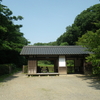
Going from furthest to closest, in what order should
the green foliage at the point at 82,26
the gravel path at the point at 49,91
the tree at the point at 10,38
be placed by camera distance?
the green foliage at the point at 82,26, the tree at the point at 10,38, the gravel path at the point at 49,91

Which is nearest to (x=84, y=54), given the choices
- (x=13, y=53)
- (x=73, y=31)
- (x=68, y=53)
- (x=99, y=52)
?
(x=68, y=53)

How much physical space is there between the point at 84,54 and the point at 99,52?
19.2 ft

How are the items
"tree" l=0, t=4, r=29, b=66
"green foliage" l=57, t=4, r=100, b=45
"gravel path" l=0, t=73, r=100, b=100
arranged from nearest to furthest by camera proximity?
"gravel path" l=0, t=73, r=100, b=100, "tree" l=0, t=4, r=29, b=66, "green foliage" l=57, t=4, r=100, b=45

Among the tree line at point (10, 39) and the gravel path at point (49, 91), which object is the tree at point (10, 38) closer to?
the tree line at point (10, 39)

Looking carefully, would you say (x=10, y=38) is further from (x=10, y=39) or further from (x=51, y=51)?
(x=51, y=51)

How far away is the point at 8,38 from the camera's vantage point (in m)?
19.9

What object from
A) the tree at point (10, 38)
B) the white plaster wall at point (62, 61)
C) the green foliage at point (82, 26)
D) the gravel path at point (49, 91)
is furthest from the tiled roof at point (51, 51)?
the green foliage at point (82, 26)

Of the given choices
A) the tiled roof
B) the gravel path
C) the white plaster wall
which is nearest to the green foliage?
the tiled roof

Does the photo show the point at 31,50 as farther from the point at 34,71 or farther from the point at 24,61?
the point at 24,61

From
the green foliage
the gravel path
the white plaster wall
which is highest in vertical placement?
the green foliage

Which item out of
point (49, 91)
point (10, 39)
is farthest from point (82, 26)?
point (49, 91)

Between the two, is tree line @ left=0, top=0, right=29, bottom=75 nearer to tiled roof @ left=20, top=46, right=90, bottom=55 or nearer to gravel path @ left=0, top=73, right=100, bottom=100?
tiled roof @ left=20, top=46, right=90, bottom=55

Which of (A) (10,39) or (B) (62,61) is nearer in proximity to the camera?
(B) (62,61)

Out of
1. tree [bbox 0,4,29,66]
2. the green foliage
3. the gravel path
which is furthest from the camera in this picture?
the green foliage
